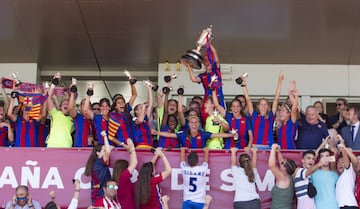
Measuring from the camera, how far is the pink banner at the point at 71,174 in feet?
28.6

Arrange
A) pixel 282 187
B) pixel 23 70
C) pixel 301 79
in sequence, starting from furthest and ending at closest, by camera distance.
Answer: pixel 23 70, pixel 301 79, pixel 282 187

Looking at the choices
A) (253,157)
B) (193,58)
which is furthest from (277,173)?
(193,58)

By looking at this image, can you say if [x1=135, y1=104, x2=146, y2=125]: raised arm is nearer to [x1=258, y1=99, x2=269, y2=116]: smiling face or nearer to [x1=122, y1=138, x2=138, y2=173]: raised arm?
[x1=122, y1=138, x2=138, y2=173]: raised arm

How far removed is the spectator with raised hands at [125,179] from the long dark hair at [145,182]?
11 cm

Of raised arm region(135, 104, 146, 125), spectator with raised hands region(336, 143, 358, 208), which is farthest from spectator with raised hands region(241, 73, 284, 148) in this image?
raised arm region(135, 104, 146, 125)

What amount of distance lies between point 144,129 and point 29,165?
1648 millimetres

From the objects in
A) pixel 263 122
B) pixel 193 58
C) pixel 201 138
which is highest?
pixel 193 58

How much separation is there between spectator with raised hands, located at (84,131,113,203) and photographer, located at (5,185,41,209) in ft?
2.58

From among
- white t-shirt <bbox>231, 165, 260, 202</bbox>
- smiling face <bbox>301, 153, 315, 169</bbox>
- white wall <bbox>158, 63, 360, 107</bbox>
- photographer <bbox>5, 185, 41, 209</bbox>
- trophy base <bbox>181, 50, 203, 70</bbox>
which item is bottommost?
photographer <bbox>5, 185, 41, 209</bbox>

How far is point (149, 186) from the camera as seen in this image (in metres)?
8.05

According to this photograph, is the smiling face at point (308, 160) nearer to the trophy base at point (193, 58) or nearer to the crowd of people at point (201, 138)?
the crowd of people at point (201, 138)

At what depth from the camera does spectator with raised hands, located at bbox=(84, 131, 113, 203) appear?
843 cm

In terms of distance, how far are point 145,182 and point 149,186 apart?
0.23ft

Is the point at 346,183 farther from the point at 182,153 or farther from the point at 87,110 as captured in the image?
the point at 87,110
